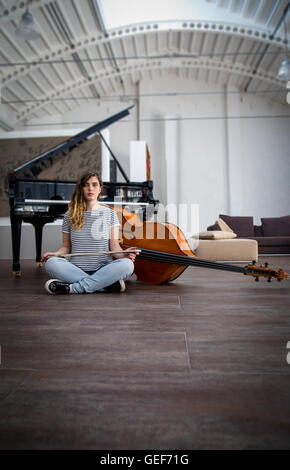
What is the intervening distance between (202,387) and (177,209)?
9.35 meters

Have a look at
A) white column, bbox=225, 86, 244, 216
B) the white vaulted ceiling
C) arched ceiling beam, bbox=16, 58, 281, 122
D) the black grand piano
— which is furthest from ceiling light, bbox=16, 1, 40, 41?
white column, bbox=225, 86, 244, 216

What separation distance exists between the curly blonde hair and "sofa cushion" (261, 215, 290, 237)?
5.64 m

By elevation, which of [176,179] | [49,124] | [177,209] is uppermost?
[49,124]

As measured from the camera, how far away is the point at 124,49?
329 inches

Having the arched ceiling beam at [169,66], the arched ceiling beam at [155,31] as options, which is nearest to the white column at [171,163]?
the arched ceiling beam at [169,66]

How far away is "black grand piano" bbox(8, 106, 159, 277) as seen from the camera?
3.21m

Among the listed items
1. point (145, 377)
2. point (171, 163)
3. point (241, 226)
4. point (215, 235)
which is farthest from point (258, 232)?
point (145, 377)

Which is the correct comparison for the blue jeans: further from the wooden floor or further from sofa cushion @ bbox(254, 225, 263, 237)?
sofa cushion @ bbox(254, 225, 263, 237)

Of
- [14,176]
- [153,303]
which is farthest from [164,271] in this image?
[14,176]

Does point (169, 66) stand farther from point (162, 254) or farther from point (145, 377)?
point (145, 377)

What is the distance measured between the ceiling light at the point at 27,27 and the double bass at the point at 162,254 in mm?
4466

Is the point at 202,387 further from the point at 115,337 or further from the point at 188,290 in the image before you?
the point at 188,290

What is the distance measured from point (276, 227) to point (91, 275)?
230 inches

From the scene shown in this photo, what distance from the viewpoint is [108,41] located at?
7.58 metres
